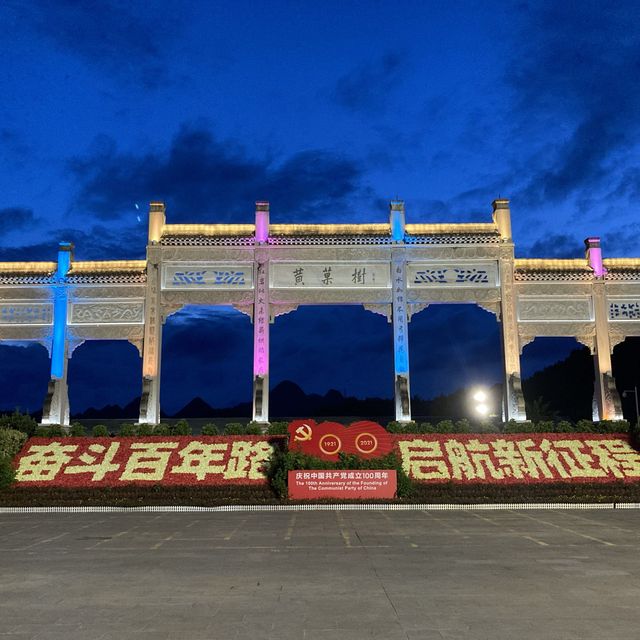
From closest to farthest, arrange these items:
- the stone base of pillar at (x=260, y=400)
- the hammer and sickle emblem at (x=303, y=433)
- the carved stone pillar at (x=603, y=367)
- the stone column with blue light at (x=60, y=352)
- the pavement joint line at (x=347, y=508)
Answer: the pavement joint line at (x=347, y=508) < the hammer and sickle emblem at (x=303, y=433) < the stone base of pillar at (x=260, y=400) < the stone column with blue light at (x=60, y=352) < the carved stone pillar at (x=603, y=367)

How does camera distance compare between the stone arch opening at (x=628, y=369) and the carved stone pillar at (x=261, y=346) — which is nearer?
the carved stone pillar at (x=261, y=346)

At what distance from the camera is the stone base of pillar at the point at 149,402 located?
2316 centimetres

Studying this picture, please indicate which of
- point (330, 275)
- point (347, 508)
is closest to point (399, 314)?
point (330, 275)

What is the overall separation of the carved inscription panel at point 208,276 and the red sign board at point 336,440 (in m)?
8.13

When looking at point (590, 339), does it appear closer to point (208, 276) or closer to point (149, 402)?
point (208, 276)

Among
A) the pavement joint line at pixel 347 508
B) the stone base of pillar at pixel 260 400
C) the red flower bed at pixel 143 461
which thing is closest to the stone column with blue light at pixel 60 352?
the red flower bed at pixel 143 461

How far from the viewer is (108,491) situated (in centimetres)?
1762

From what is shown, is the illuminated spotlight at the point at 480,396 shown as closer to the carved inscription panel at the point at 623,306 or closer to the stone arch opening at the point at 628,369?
the carved inscription panel at the point at 623,306

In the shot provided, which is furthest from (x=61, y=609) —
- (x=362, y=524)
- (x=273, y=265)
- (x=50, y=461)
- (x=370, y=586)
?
(x=273, y=265)

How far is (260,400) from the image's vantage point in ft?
76.3

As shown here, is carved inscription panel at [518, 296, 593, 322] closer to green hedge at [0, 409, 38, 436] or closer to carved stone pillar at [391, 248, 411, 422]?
carved stone pillar at [391, 248, 411, 422]

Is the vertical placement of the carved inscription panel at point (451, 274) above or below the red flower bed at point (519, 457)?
above

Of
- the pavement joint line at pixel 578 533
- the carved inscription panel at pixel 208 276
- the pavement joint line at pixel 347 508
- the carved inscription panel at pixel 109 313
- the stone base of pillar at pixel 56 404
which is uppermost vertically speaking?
the carved inscription panel at pixel 208 276

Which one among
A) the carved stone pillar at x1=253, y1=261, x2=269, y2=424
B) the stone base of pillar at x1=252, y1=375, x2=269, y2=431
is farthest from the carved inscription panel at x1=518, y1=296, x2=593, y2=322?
the stone base of pillar at x1=252, y1=375, x2=269, y2=431
